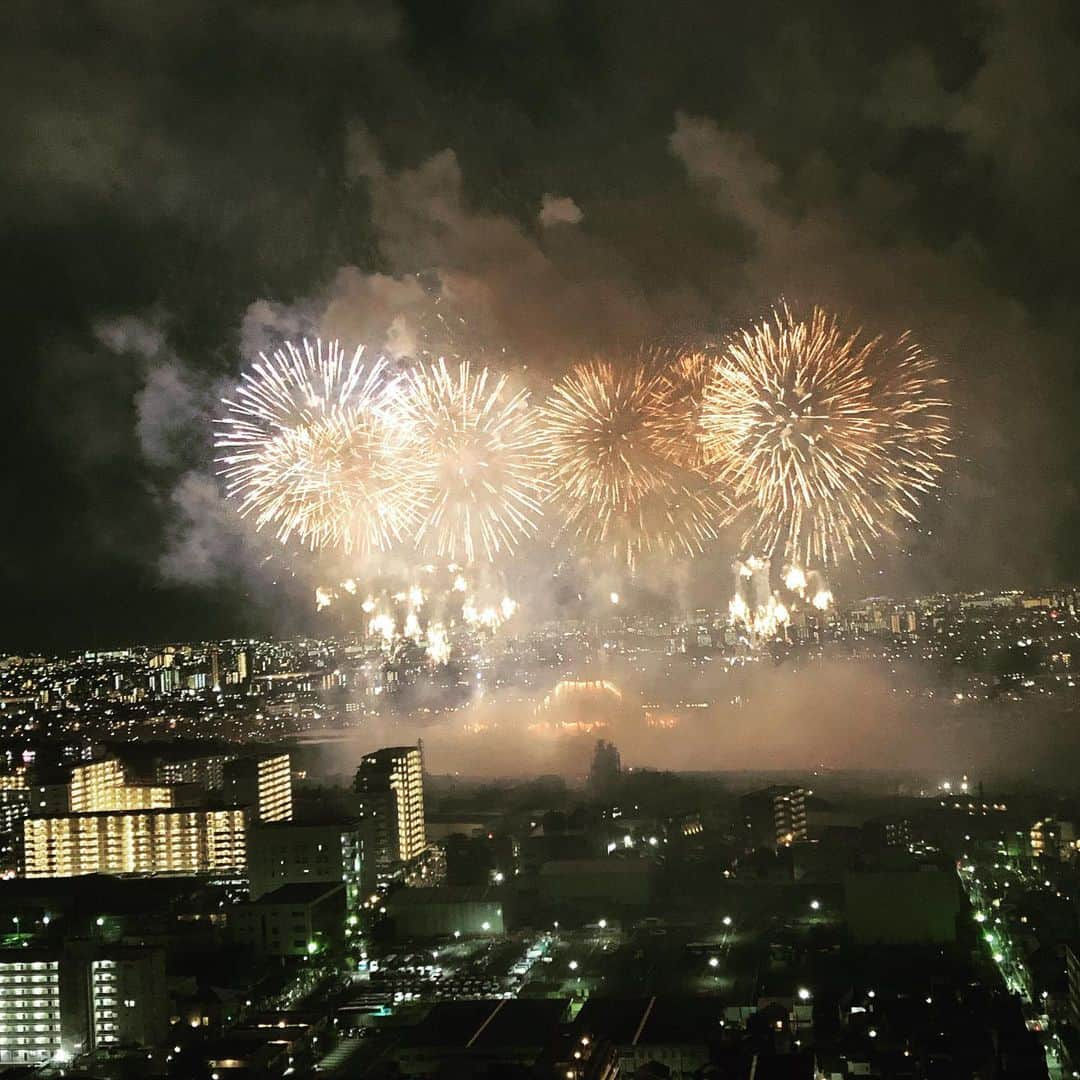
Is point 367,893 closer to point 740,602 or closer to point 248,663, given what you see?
point 740,602

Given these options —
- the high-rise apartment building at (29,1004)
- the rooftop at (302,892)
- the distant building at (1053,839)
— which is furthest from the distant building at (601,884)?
the high-rise apartment building at (29,1004)

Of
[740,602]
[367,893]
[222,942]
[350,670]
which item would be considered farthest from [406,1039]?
[350,670]

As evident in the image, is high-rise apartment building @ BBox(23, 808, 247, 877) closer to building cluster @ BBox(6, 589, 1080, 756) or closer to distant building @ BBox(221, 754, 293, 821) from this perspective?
distant building @ BBox(221, 754, 293, 821)

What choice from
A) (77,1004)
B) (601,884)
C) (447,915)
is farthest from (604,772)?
(77,1004)

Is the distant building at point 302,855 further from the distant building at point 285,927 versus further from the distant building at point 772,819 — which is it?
the distant building at point 772,819

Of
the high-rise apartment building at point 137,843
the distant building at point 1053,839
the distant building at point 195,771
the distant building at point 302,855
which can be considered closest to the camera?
the distant building at point 302,855

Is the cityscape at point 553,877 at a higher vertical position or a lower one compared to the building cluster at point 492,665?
lower

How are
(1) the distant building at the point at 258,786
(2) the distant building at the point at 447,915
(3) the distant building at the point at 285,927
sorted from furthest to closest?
(1) the distant building at the point at 258,786, (2) the distant building at the point at 447,915, (3) the distant building at the point at 285,927

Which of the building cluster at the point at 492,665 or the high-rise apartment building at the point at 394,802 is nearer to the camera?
the high-rise apartment building at the point at 394,802
